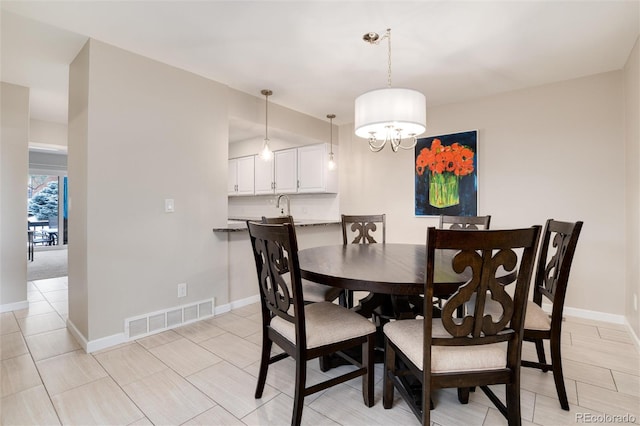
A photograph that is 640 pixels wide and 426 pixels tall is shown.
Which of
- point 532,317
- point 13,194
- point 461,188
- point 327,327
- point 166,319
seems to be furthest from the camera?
point 461,188

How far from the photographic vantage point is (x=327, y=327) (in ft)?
5.22

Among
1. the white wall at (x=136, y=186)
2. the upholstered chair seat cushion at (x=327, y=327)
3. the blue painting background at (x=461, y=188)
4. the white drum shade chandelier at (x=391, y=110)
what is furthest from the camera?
the blue painting background at (x=461, y=188)

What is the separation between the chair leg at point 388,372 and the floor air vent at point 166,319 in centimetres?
199

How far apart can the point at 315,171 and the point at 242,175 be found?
157cm

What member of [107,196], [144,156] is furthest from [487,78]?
[107,196]

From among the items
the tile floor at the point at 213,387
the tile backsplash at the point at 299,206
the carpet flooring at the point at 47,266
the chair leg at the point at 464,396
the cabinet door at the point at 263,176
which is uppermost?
the cabinet door at the point at 263,176

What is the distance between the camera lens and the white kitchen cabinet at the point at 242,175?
535cm

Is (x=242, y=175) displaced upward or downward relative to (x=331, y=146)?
downward

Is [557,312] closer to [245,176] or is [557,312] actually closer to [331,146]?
[331,146]

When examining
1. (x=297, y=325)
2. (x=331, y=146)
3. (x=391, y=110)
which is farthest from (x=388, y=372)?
(x=331, y=146)

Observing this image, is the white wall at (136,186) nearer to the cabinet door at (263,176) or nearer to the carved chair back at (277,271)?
the carved chair back at (277,271)

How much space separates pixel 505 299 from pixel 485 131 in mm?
2925

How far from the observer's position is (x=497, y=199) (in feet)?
11.6

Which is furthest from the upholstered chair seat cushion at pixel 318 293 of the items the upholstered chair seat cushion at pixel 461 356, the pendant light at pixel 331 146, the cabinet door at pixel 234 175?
the cabinet door at pixel 234 175
